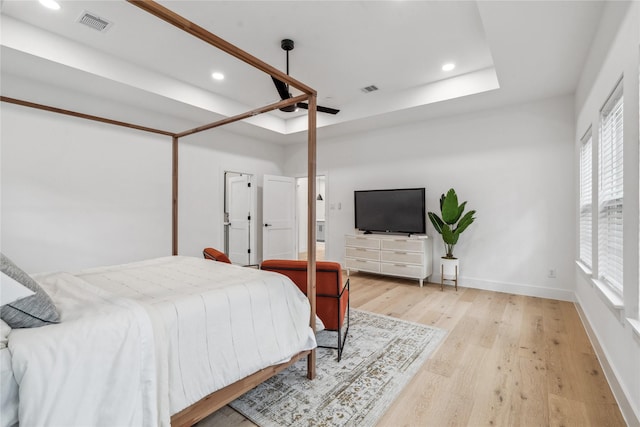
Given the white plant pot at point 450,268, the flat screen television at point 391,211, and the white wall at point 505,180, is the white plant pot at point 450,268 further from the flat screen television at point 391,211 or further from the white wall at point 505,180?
the flat screen television at point 391,211

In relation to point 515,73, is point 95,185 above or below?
below

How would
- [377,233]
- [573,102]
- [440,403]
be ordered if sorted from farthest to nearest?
[377,233] → [573,102] → [440,403]

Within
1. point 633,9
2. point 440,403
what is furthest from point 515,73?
point 440,403

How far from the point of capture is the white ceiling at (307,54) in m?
2.57

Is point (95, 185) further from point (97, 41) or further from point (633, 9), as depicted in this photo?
point (633, 9)

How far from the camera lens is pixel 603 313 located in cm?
226

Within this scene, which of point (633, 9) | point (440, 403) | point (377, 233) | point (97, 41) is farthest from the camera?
point (377, 233)

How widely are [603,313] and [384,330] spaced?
5.54 ft

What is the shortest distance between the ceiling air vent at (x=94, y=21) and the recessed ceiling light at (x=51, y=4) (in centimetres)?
16

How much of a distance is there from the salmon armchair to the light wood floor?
709 mm

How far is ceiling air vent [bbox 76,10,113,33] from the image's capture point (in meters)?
2.69

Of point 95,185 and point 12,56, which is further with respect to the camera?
point 95,185

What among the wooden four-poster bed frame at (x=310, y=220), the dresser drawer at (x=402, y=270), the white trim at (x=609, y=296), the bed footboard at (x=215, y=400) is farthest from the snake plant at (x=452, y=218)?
the bed footboard at (x=215, y=400)

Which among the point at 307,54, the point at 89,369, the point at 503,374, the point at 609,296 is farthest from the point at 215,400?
the point at 307,54
